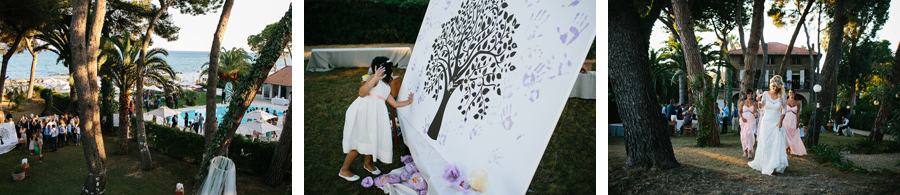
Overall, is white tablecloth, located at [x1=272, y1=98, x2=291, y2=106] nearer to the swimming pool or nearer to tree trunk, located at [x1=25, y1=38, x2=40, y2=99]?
the swimming pool

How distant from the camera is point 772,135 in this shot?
11.5 feet

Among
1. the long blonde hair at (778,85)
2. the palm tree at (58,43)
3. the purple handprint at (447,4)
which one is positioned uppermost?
the purple handprint at (447,4)

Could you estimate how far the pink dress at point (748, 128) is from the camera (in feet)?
11.8

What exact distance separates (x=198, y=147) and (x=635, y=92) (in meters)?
5.07

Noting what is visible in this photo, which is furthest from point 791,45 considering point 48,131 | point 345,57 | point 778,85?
point 48,131

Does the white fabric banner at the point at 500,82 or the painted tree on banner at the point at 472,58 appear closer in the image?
the white fabric banner at the point at 500,82

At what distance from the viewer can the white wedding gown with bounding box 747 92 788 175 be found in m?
3.41

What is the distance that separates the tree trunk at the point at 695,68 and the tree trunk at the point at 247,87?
3226 millimetres

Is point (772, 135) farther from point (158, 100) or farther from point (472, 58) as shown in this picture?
point (158, 100)

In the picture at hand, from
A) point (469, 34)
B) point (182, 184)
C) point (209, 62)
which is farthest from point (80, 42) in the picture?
point (469, 34)

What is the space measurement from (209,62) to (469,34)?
10.7ft

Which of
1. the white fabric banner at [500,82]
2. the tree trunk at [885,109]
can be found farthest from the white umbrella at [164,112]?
the tree trunk at [885,109]

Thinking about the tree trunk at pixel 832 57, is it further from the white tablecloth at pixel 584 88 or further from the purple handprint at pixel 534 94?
the purple handprint at pixel 534 94

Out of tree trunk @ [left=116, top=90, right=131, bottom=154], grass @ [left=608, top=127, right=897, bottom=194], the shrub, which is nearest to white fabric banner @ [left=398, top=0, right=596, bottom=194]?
grass @ [left=608, top=127, right=897, bottom=194]
